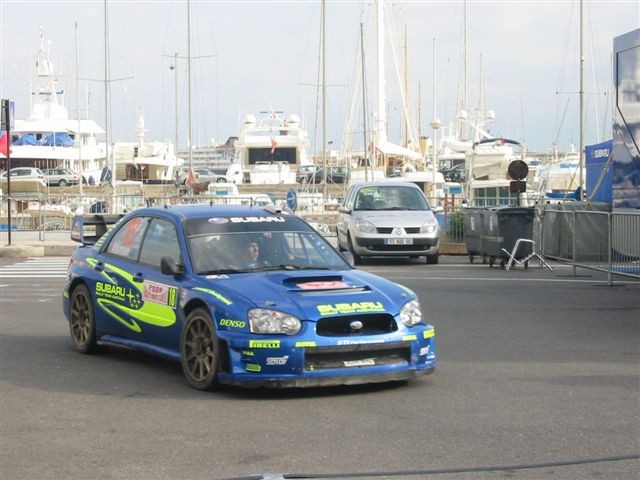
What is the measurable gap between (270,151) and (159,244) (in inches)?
2343

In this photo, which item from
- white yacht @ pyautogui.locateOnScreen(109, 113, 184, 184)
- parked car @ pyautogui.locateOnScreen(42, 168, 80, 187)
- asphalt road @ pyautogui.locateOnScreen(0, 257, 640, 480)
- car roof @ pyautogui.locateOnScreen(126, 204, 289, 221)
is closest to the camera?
asphalt road @ pyautogui.locateOnScreen(0, 257, 640, 480)

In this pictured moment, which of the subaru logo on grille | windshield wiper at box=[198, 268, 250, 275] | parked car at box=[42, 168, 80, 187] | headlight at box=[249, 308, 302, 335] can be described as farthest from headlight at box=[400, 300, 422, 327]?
parked car at box=[42, 168, 80, 187]

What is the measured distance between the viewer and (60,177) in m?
69.9

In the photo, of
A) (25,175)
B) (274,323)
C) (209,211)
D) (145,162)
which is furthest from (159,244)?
(145,162)

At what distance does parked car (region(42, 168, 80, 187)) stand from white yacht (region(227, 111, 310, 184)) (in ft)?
32.7

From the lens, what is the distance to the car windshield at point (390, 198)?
2380 centimetres

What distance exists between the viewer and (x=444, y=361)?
10500mm

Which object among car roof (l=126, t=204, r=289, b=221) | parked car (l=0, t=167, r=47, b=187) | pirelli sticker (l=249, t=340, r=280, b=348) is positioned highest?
parked car (l=0, t=167, r=47, b=187)

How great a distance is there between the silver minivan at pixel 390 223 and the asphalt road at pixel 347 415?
972 cm

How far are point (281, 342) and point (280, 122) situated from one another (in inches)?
2515

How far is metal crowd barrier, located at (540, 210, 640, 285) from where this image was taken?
58.7 feet

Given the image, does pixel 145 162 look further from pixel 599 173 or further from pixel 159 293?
pixel 159 293

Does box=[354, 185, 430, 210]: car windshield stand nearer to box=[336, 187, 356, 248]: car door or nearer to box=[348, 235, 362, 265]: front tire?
box=[336, 187, 356, 248]: car door

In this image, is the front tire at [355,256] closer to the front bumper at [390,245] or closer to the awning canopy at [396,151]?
the front bumper at [390,245]
